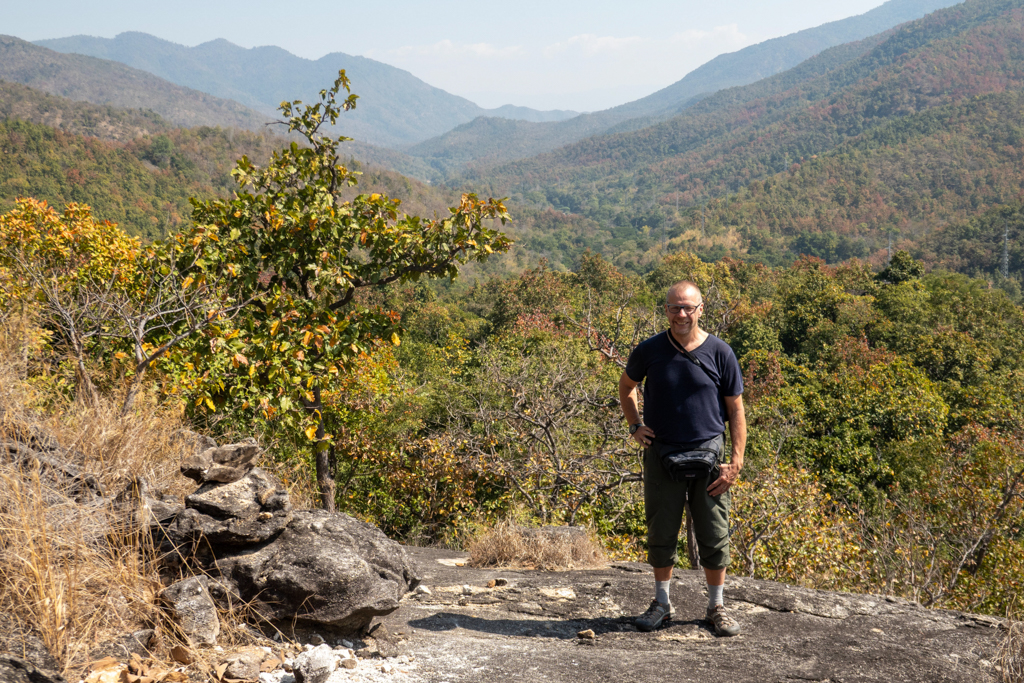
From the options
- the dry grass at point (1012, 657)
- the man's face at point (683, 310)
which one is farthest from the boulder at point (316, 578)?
the dry grass at point (1012, 657)

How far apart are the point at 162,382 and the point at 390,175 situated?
98.0m

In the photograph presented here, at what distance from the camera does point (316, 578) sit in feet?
9.30

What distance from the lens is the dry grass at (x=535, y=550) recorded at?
14.3 ft

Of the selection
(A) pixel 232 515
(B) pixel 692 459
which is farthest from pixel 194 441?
(B) pixel 692 459

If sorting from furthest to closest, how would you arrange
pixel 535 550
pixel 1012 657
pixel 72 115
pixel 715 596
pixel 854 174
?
pixel 854 174 → pixel 72 115 → pixel 535 550 → pixel 715 596 → pixel 1012 657

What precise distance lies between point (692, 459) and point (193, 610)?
2227mm

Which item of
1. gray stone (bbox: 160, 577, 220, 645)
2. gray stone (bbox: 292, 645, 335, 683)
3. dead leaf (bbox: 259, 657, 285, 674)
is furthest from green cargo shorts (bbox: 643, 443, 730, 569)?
gray stone (bbox: 160, 577, 220, 645)

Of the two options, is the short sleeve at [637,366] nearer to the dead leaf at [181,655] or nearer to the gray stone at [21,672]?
the dead leaf at [181,655]

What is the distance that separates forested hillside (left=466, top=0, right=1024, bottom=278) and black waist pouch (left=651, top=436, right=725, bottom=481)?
85405mm

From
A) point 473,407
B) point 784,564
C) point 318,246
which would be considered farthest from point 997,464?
point 318,246

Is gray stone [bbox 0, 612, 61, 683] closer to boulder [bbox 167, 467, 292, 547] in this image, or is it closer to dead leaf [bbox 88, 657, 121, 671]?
dead leaf [bbox 88, 657, 121, 671]

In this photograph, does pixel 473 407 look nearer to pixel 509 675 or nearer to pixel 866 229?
pixel 509 675

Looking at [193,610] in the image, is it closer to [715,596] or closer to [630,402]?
[630,402]

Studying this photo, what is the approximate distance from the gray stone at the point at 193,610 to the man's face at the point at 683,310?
93.8 inches
